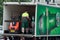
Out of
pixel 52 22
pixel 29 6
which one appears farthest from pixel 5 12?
pixel 52 22

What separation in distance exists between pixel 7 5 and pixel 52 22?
2.46 meters

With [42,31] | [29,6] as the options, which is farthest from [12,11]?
[42,31]

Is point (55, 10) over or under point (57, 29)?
over

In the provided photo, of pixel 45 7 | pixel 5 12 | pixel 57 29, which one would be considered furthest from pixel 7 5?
pixel 57 29

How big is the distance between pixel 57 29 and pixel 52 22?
0.61 meters

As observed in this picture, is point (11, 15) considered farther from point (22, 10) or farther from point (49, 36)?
point (49, 36)

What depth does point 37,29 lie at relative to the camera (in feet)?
44.9

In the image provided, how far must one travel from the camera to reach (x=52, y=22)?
48.6 feet

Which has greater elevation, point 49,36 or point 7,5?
point 7,5

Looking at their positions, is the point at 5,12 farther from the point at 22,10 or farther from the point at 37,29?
the point at 37,29

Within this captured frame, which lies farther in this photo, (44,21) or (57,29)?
(57,29)

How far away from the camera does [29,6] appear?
14.4 metres

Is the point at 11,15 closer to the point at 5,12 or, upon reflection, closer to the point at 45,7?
the point at 5,12

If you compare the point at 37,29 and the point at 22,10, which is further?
the point at 22,10
